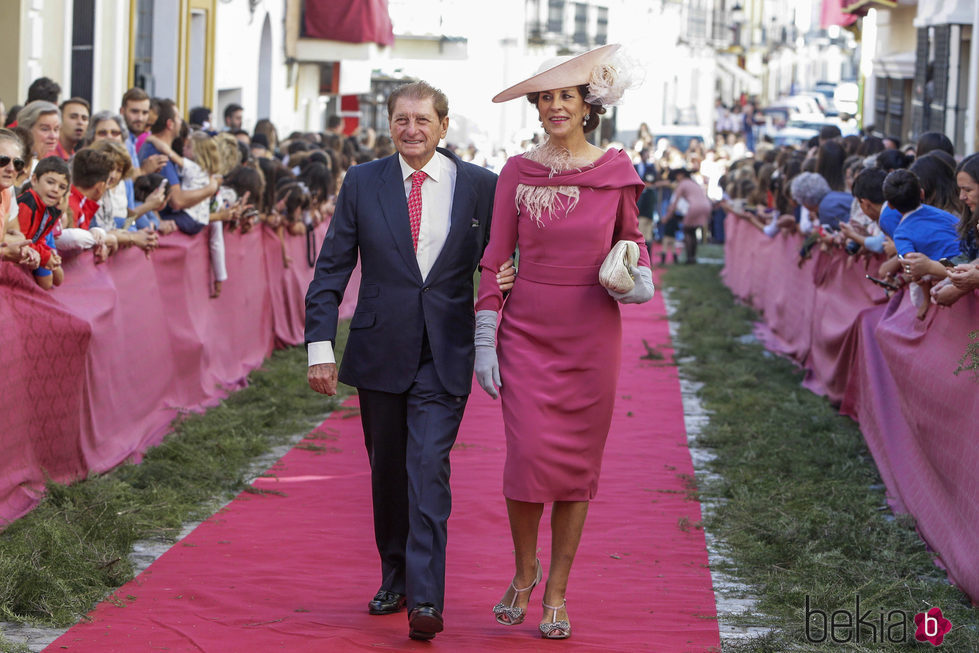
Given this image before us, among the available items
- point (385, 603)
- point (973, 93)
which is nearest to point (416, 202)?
point (385, 603)

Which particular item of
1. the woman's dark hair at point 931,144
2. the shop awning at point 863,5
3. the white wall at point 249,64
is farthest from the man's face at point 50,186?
the shop awning at point 863,5

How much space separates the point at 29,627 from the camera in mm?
5570

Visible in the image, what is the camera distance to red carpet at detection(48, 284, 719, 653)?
5547 millimetres

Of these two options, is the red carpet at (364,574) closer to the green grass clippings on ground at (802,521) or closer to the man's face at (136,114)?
the green grass clippings on ground at (802,521)

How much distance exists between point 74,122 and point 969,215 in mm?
5896

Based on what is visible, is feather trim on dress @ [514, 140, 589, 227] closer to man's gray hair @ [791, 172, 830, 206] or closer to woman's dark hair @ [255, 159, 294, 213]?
man's gray hair @ [791, 172, 830, 206]

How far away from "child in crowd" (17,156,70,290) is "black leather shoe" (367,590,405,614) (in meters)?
2.76

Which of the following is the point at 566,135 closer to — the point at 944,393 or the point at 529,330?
the point at 529,330

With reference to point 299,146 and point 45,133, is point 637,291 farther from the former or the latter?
point 299,146

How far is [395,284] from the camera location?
571 centimetres

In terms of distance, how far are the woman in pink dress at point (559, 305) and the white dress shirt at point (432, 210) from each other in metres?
0.21

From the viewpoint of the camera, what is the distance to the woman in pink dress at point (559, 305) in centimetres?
556

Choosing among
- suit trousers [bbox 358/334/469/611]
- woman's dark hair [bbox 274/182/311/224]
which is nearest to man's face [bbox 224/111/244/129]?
woman's dark hair [bbox 274/182/311/224]

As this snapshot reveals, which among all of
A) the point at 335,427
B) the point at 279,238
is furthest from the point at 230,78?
the point at 335,427
